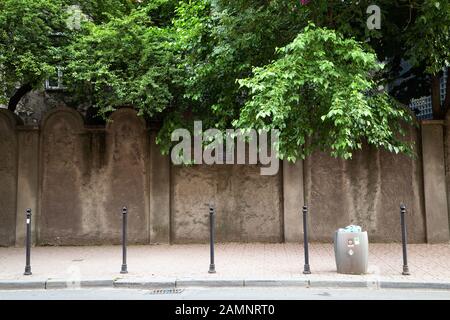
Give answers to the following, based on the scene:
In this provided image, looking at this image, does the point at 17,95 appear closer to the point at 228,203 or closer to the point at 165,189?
the point at 165,189

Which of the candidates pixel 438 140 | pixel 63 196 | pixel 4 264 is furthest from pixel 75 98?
pixel 438 140

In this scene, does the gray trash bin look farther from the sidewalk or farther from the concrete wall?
the concrete wall

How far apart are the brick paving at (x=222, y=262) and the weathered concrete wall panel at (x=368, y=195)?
0.51m

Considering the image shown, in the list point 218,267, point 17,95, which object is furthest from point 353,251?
point 17,95

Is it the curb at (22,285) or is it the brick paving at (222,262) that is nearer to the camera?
the curb at (22,285)

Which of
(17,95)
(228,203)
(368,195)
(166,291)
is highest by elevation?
(17,95)

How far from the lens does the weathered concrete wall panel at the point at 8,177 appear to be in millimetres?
12469

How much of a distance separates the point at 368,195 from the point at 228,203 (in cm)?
359

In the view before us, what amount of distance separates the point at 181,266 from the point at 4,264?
3716 millimetres

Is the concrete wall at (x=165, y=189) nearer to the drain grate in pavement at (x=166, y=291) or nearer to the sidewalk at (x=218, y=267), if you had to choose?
the sidewalk at (x=218, y=267)

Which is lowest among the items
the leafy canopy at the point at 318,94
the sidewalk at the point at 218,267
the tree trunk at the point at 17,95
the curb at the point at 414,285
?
the curb at the point at 414,285

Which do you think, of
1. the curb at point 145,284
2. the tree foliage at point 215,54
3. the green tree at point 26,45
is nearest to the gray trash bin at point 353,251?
the tree foliage at point 215,54

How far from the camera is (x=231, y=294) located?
24.5 ft

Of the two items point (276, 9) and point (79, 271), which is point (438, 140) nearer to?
point (276, 9)
